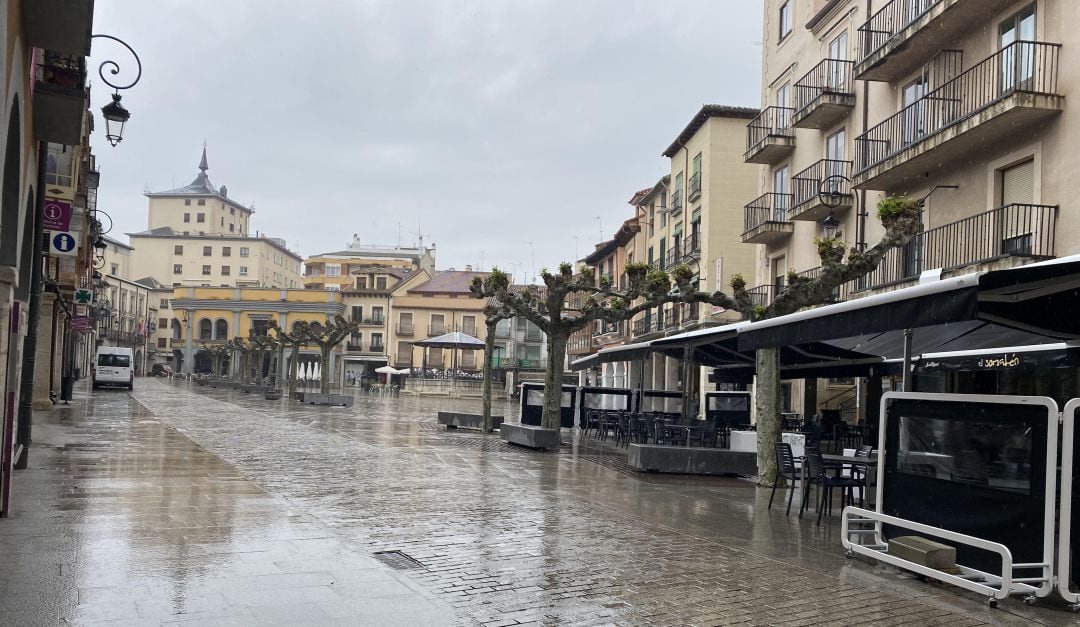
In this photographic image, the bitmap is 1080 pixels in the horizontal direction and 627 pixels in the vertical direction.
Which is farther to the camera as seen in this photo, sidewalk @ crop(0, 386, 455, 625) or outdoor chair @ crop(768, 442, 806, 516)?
outdoor chair @ crop(768, 442, 806, 516)

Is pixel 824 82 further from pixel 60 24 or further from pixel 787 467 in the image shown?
pixel 60 24

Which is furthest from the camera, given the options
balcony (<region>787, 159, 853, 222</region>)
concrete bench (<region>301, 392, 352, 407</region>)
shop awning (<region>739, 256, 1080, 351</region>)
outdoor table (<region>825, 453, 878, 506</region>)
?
concrete bench (<region>301, 392, 352, 407</region>)

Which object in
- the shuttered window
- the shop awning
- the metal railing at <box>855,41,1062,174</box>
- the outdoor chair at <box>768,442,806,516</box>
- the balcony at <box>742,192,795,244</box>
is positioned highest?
the metal railing at <box>855,41,1062,174</box>

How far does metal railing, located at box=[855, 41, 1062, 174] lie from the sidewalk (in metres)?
14.7

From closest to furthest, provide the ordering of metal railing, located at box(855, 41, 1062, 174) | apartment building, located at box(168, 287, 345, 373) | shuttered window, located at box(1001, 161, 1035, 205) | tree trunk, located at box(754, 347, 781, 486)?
tree trunk, located at box(754, 347, 781, 486)
metal railing, located at box(855, 41, 1062, 174)
shuttered window, located at box(1001, 161, 1035, 205)
apartment building, located at box(168, 287, 345, 373)

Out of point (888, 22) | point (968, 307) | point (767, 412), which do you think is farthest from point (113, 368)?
point (968, 307)

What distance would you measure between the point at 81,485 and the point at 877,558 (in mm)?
8769

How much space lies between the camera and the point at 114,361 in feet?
154

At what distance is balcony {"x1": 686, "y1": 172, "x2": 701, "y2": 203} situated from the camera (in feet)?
130

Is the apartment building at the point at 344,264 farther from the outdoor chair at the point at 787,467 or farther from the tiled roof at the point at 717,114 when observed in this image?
the outdoor chair at the point at 787,467

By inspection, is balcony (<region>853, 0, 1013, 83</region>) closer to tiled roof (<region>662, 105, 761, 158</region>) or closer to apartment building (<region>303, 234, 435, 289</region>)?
tiled roof (<region>662, 105, 761, 158</region>)

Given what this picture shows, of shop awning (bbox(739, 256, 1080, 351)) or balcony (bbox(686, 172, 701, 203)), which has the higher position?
balcony (bbox(686, 172, 701, 203))

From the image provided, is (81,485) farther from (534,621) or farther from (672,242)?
(672,242)

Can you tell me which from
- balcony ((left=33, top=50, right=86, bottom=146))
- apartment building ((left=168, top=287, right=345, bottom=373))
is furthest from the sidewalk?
apartment building ((left=168, top=287, right=345, bottom=373))
